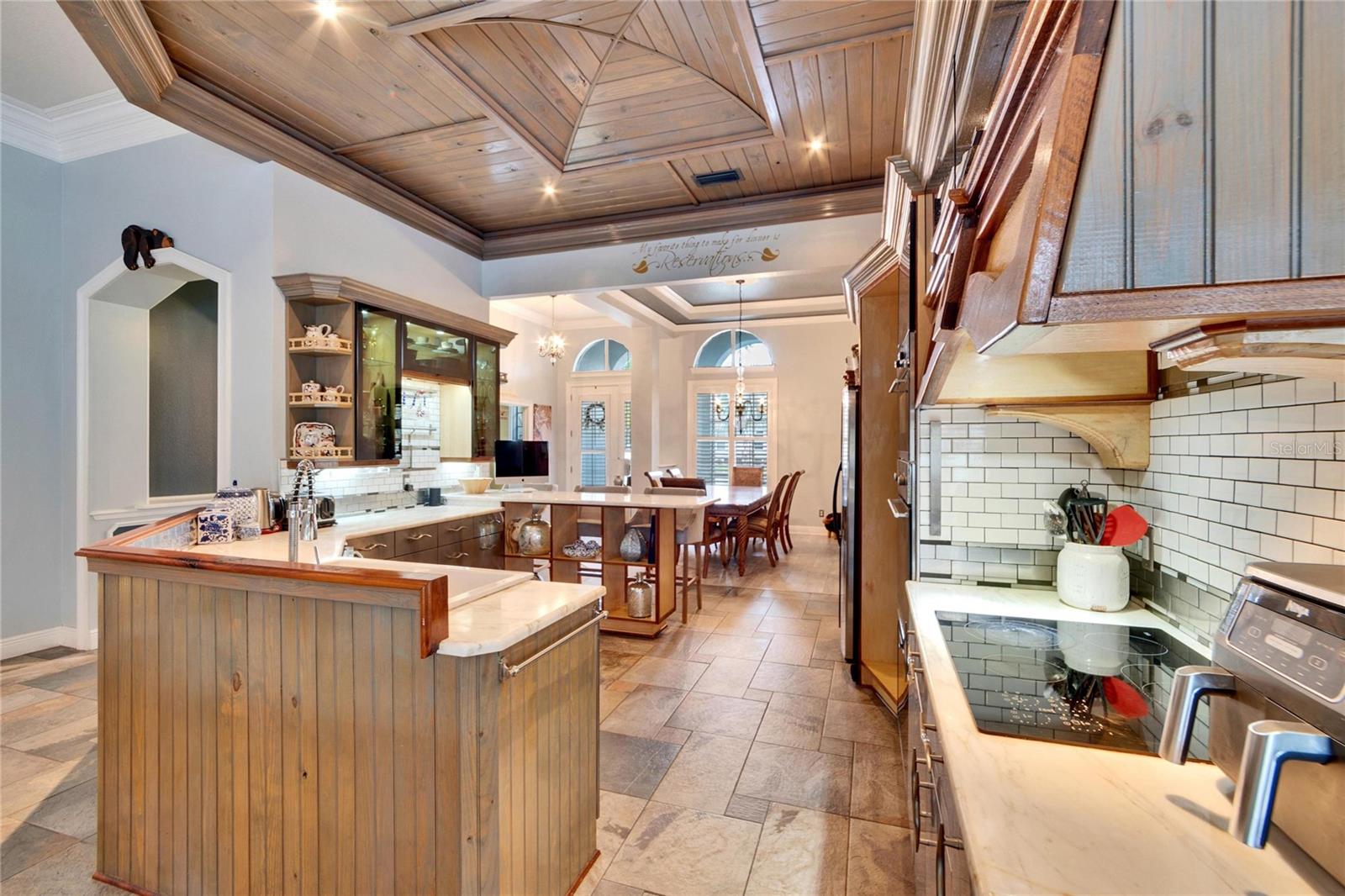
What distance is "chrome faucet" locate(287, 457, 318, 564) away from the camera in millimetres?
1912

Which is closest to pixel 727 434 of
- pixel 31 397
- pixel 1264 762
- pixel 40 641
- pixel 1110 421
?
pixel 1110 421

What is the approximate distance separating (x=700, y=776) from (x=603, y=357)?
7.29 metres

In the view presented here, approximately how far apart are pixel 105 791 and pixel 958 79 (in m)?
3.63

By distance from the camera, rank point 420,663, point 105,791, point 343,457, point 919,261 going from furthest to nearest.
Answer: point 343,457 < point 919,261 < point 105,791 < point 420,663

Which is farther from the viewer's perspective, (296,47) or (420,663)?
(296,47)

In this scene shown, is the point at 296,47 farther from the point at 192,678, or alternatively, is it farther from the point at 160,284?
the point at 192,678

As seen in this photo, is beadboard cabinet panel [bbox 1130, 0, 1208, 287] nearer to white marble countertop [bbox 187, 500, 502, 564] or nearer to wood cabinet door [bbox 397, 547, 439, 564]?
white marble countertop [bbox 187, 500, 502, 564]

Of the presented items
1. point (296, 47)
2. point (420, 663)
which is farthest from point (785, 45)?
point (420, 663)

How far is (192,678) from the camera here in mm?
1698

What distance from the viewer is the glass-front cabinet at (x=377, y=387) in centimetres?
362

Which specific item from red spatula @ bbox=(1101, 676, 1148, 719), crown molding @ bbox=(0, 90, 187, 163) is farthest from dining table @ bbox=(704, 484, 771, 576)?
crown molding @ bbox=(0, 90, 187, 163)

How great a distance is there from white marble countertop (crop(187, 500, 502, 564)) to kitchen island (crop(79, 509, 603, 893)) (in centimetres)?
27

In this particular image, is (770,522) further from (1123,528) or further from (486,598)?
(486,598)

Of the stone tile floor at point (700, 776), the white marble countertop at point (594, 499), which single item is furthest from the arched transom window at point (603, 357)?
the stone tile floor at point (700, 776)
